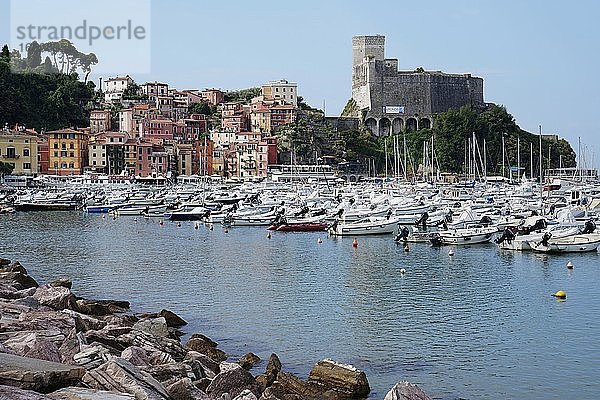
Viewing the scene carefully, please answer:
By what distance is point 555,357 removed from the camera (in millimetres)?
15508

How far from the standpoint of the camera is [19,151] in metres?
78.5

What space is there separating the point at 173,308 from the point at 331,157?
7078 centimetres

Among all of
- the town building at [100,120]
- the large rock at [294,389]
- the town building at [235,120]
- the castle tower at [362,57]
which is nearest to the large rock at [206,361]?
A: the large rock at [294,389]

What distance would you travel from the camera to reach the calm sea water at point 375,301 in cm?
1470

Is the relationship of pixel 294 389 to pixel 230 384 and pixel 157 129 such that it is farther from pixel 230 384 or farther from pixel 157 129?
pixel 157 129

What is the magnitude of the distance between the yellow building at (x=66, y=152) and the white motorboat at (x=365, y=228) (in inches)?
1921

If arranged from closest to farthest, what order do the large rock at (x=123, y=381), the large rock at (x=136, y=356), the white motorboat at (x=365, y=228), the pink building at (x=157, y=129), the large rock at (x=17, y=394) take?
the large rock at (x=17, y=394) < the large rock at (x=123, y=381) < the large rock at (x=136, y=356) < the white motorboat at (x=365, y=228) < the pink building at (x=157, y=129)

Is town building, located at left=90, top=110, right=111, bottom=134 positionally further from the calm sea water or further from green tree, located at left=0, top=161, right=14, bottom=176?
the calm sea water

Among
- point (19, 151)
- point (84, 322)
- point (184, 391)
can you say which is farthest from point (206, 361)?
point (19, 151)

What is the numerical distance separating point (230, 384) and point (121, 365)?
2354 mm

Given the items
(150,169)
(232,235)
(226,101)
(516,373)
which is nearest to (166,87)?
(226,101)

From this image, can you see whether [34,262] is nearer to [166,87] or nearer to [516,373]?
[516,373]

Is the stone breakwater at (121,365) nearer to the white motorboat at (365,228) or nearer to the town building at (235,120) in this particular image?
the white motorboat at (365,228)

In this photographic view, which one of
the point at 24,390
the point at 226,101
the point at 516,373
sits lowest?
the point at 516,373
